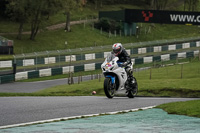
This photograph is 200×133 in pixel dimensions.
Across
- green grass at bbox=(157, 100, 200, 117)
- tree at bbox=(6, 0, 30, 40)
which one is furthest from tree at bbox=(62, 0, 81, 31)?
green grass at bbox=(157, 100, 200, 117)

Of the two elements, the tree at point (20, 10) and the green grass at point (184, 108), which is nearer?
the green grass at point (184, 108)

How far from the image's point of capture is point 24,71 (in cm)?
4225

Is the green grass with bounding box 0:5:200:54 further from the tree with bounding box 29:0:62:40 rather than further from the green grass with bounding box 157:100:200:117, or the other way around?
the green grass with bounding box 157:100:200:117

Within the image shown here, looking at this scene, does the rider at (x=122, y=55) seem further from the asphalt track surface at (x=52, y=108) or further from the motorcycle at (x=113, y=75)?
the asphalt track surface at (x=52, y=108)

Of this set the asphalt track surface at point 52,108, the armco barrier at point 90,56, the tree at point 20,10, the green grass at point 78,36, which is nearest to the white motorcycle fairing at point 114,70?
the asphalt track surface at point 52,108

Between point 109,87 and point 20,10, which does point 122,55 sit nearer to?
point 109,87

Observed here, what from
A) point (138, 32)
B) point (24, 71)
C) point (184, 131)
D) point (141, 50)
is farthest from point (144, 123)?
point (138, 32)

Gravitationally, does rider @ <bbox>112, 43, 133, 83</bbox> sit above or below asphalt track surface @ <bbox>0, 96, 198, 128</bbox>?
above

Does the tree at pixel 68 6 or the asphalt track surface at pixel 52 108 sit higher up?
the tree at pixel 68 6

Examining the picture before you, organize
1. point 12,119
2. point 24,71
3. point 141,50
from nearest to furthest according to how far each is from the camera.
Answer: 1. point 12,119
2. point 24,71
3. point 141,50

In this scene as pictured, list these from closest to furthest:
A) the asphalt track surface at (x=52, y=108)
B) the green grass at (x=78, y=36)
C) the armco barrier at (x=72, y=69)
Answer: the asphalt track surface at (x=52, y=108) < the armco barrier at (x=72, y=69) < the green grass at (x=78, y=36)

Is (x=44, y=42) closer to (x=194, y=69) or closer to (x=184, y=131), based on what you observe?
(x=194, y=69)

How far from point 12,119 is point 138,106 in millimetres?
5259

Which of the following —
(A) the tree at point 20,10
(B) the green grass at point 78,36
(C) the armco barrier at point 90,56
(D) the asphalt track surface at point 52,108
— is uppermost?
(A) the tree at point 20,10
